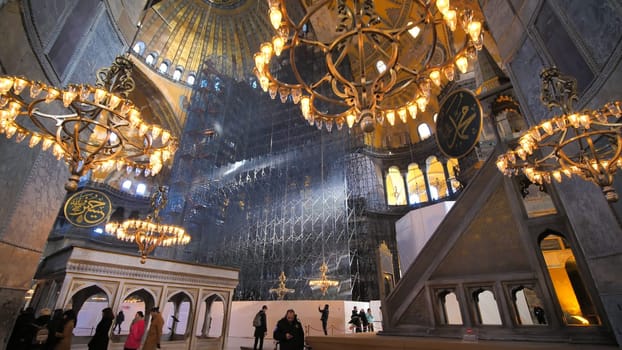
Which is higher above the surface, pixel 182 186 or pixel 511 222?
pixel 182 186

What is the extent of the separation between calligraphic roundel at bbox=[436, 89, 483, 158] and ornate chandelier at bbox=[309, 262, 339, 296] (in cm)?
606

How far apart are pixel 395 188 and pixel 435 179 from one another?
2703 mm

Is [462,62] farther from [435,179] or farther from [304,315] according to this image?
[435,179]

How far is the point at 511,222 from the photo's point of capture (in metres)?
5.12

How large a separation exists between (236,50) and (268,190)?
12326 mm

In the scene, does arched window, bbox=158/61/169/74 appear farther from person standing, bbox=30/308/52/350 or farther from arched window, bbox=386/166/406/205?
person standing, bbox=30/308/52/350

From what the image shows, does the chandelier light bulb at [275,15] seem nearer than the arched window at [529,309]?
Yes

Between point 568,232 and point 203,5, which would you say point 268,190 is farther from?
point 203,5

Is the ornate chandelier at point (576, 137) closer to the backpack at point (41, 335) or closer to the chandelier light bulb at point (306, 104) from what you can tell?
the chandelier light bulb at point (306, 104)

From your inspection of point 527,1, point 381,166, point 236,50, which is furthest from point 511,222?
point 236,50

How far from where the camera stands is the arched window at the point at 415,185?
17.2 m

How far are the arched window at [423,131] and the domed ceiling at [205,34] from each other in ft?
37.6

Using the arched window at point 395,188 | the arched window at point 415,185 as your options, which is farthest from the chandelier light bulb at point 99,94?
the arched window at point 415,185

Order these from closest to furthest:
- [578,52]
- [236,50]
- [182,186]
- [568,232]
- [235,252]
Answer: [578,52]
[568,232]
[235,252]
[182,186]
[236,50]
